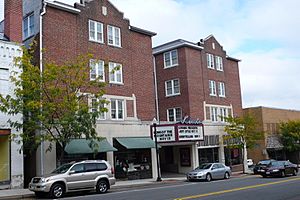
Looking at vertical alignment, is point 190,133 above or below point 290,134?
above

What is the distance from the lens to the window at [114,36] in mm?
31250

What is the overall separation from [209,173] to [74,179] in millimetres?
12875

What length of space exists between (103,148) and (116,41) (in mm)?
9725

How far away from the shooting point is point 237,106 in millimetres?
45688

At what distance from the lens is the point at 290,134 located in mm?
48250

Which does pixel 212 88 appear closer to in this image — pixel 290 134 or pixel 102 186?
pixel 290 134

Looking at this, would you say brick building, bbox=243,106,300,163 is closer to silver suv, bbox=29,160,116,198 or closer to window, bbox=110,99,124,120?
window, bbox=110,99,124,120

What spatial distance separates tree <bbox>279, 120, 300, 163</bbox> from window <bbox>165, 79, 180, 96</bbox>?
58.2 ft

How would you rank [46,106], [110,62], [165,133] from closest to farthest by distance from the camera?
1. [46,106]
2. [110,62]
3. [165,133]

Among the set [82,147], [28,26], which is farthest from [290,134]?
[28,26]

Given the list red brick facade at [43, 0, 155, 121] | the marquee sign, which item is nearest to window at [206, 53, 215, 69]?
red brick facade at [43, 0, 155, 121]

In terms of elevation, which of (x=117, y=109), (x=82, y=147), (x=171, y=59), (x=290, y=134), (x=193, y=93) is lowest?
(x=82, y=147)

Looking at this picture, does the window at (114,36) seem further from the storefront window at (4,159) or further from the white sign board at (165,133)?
the storefront window at (4,159)

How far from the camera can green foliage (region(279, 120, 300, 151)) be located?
48.1 meters
